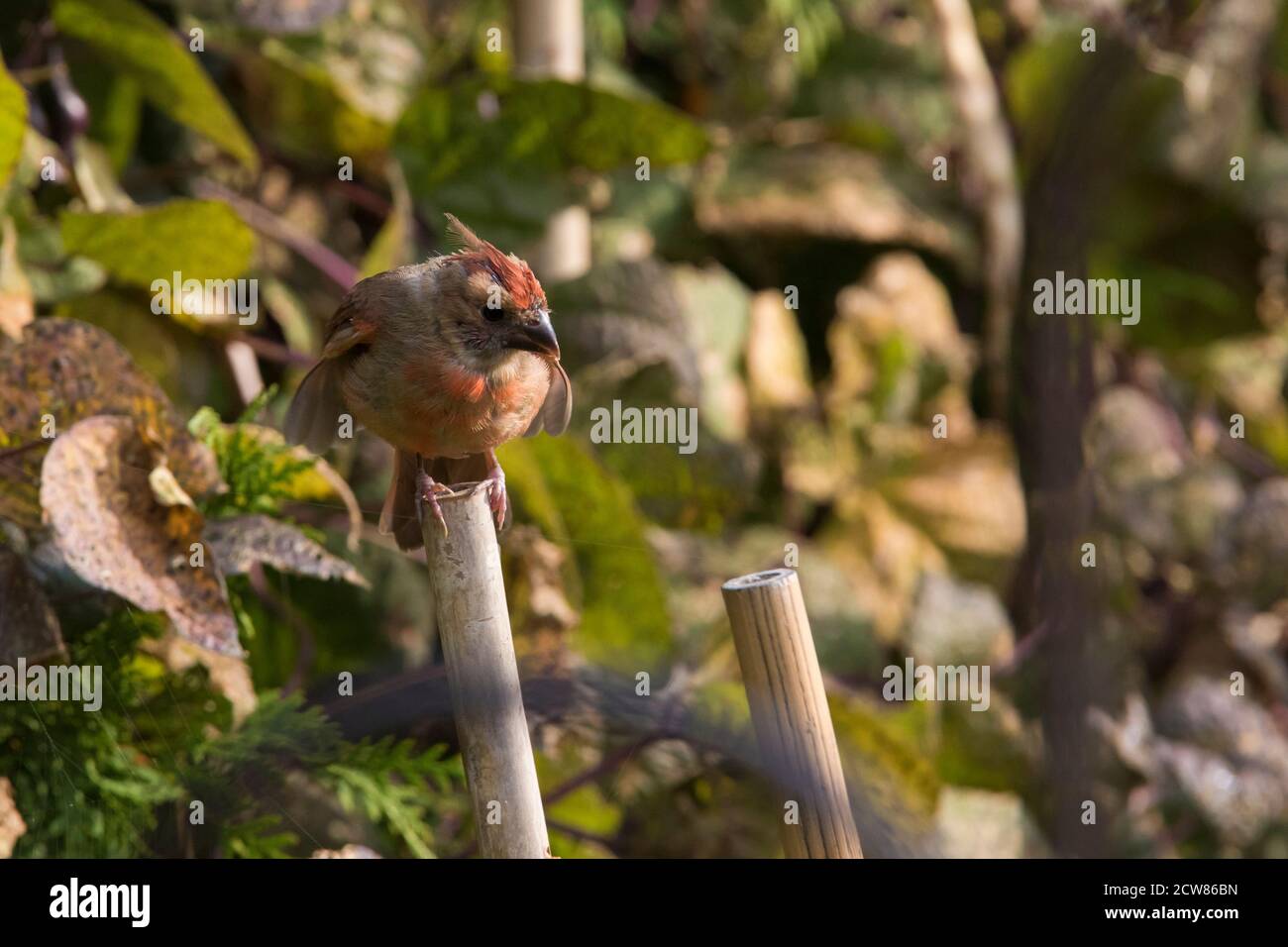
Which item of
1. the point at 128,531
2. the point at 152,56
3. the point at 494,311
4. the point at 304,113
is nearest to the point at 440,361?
the point at 494,311

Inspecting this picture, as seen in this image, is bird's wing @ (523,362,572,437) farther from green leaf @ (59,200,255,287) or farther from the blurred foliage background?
green leaf @ (59,200,255,287)

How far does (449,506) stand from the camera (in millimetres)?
1672

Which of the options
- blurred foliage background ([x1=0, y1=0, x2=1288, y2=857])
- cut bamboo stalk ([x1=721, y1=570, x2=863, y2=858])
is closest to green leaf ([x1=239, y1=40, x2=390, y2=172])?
blurred foliage background ([x1=0, y1=0, x2=1288, y2=857])

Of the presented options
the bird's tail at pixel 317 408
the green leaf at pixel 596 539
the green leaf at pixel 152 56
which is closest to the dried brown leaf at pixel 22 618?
the bird's tail at pixel 317 408

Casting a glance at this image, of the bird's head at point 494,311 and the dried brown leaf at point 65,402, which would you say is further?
the dried brown leaf at point 65,402

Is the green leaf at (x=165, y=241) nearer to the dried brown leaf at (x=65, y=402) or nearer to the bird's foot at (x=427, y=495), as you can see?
the dried brown leaf at (x=65, y=402)

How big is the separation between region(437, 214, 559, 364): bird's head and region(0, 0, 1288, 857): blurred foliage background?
16.3 inches

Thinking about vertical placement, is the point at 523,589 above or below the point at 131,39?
below

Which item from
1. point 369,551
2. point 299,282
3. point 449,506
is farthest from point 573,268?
point 449,506

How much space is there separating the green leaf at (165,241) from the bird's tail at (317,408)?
579 millimetres

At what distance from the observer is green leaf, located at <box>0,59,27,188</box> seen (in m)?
2.42

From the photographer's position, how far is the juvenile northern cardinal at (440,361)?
6.68 ft

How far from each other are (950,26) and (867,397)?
1232 millimetres
